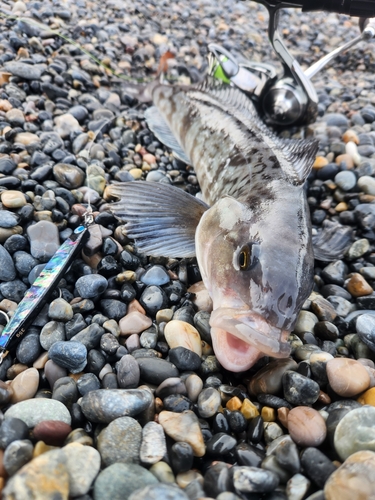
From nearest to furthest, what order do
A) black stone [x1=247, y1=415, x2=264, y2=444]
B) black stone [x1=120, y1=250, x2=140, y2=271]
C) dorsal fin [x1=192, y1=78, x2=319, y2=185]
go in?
1. black stone [x1=247, y1=415, x2=264, y2=444]
2. black stone [x1=120, y1=250, x2=140, y2=271]
3. dorsal fin [x1=192, y1=78, x2=319, y2=185]

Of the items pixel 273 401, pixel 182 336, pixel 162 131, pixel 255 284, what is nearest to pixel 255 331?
pixel 255 284

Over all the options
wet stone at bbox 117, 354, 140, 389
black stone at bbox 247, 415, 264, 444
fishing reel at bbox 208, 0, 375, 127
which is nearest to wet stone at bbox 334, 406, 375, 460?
black stone at bbox 247, 415, 264, 444

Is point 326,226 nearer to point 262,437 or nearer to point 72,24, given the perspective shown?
point 262,437

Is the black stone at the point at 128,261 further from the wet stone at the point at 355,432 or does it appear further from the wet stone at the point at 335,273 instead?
the wet stone at the point at 355,432

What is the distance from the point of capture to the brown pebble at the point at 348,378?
2.02m

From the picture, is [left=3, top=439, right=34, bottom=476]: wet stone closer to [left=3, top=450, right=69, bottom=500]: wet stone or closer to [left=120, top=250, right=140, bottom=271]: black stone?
[left=3, top=450, right=69, bottom=500]: wet stone

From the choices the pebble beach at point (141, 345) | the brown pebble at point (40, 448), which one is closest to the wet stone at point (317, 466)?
the pebble beach at point (141, 345)

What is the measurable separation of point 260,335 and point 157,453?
0.72 metres

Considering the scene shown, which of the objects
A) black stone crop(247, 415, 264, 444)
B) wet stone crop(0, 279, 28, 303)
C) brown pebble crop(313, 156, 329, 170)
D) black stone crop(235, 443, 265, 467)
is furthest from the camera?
brown pebble crop(313, 156, 329, 170)

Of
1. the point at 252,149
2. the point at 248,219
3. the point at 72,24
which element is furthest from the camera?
the point at 72,24

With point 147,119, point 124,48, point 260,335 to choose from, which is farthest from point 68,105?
point 260,335

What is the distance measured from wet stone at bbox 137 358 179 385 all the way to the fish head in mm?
272

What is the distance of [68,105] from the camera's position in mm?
4312

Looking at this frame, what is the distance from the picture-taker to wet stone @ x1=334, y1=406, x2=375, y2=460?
169 centimetres
